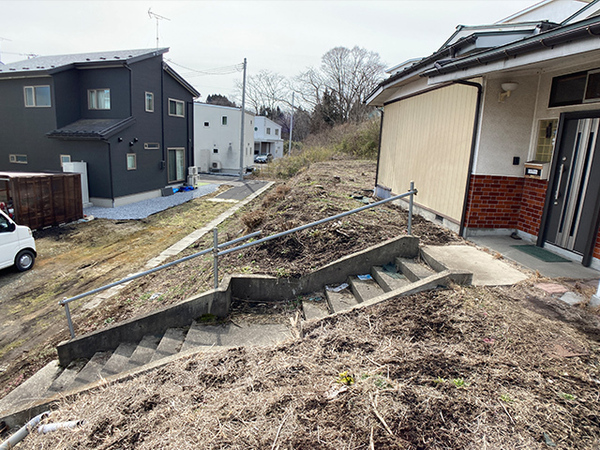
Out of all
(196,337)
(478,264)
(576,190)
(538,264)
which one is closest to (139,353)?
(196,337)

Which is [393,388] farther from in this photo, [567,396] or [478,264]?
[478,264]

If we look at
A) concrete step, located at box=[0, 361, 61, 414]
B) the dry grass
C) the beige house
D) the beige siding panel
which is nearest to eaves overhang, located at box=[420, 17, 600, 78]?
the beige house

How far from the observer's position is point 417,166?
27.8 ft

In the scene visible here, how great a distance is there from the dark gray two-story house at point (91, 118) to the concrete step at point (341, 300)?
47.2 ft

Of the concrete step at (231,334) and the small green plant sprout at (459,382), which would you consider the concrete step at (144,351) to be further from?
the small green plant sprout at (459,382)

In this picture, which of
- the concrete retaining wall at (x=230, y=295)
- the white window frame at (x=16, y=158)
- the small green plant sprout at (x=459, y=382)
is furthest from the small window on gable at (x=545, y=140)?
the white window frame at (x=16, y=158)

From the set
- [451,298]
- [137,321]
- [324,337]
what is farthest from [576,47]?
[137,321]

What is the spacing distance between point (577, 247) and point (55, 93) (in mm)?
19646

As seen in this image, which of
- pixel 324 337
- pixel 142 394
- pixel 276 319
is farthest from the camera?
pixel 276 319

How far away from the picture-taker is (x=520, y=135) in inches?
238

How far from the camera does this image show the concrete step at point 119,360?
4.36 meters

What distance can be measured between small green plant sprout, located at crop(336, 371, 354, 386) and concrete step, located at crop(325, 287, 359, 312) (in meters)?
1.68

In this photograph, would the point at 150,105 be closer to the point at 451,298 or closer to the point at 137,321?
the point at 137,321

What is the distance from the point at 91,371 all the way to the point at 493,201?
663cm
